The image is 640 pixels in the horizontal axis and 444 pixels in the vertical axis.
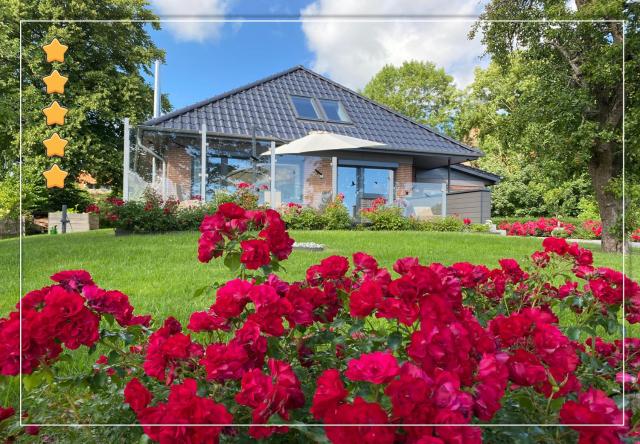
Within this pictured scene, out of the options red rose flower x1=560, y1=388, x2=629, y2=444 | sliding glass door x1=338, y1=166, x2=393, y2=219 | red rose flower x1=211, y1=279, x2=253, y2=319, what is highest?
sliding glass door x1=338, y1=166, x2=393, y2=219

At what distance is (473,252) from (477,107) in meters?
0.47

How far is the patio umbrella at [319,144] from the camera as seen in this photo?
126 cm

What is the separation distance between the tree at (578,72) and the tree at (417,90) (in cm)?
16

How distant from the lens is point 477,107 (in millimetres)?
1176

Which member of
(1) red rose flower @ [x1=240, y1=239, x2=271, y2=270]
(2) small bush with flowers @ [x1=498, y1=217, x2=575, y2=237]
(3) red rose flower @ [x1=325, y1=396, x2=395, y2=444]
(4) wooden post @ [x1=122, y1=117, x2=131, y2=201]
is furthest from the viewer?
(2) small bush with flowers @ [x1=498, y1=217, x2=575, y2=237]

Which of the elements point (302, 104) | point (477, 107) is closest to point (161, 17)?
point (302, 104)

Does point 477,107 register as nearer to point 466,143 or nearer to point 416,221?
point 466,143

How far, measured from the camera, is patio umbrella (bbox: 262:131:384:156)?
4.13 ft

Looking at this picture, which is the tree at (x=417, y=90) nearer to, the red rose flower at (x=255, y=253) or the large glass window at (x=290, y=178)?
the large glass window at (x=290, y=178)

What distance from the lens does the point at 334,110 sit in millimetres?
1334

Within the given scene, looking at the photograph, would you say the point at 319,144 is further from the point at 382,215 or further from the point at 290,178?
the point at 382,215

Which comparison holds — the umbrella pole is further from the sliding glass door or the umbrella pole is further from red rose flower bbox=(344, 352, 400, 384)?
red rose flower bbox=(344, 352, 400, 384)

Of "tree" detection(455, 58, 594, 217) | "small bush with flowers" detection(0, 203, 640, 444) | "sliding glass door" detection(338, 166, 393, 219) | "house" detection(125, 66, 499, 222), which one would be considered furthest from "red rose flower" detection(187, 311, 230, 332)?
"tree" detection(455, 58, 594, 217)

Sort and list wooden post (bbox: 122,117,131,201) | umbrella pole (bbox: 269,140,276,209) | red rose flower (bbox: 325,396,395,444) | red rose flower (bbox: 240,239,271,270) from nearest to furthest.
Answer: red rose flower (bbox: 325,396,395,444) → red rose flower (bbox: 240,239,271,270) → wooden post (bbox: 122,117,131,201) → umbrella pole (bbox: 269,140,276,209)
